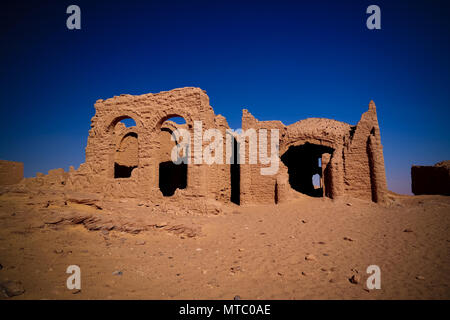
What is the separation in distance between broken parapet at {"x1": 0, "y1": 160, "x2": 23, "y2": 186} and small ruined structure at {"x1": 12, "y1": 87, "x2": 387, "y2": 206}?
2.81 m

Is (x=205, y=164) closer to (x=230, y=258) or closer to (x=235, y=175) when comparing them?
(x=235, y=175)

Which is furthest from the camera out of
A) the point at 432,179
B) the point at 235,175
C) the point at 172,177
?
the point at 172,177

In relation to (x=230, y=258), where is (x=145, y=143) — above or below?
above

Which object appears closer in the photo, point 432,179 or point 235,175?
point 432,179

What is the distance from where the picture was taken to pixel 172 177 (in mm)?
15805

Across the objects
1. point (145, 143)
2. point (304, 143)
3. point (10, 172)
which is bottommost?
point (10, 172)

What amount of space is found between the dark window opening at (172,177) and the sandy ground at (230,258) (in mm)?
8094

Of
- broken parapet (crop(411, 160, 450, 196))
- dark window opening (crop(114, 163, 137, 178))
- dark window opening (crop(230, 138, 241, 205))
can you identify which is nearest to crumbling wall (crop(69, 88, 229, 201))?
dark window opening (crop(230, 138, 241, 205))

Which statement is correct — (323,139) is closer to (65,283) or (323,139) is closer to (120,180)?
(120,180)

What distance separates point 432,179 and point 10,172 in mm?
24598

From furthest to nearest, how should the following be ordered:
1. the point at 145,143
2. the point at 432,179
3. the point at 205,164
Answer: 1. the point at 432,179
2. the point at 145,143
3. the point at 205,164

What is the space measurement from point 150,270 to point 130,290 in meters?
0.92

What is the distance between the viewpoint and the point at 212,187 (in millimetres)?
10781

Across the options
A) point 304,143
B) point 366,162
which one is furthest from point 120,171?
point 366,162
